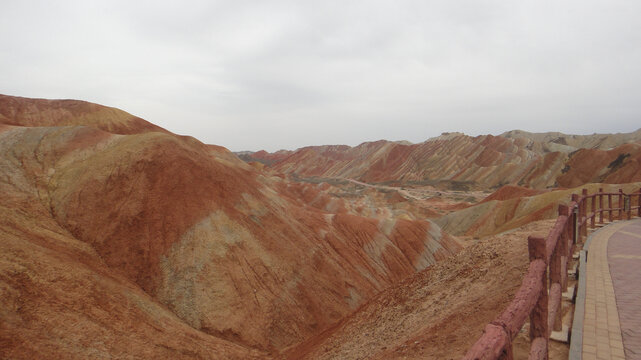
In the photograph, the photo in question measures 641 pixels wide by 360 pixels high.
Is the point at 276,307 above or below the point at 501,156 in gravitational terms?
below

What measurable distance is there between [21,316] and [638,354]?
1506 centimetres

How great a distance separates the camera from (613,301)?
597 cm

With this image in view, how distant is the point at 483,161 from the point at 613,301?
101 m

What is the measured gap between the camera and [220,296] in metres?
17.2

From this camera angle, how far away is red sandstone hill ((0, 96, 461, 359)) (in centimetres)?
1170

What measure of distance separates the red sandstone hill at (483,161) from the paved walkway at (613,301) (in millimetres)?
59110

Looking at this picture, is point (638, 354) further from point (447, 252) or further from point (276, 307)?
point (447, 252)

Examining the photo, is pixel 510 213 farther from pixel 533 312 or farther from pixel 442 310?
pixel 533 312

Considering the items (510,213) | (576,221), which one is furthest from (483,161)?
(576,221)

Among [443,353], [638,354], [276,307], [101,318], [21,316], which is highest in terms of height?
[638,354]

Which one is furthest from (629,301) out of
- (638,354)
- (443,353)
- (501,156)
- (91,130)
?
(501,156)

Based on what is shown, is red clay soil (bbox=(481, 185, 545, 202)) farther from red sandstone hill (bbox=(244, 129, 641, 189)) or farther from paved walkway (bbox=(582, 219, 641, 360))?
paved walkway (bbox=(582, 219, 641, 360))

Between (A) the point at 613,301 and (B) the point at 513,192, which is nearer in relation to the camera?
(A) the point at 613,301

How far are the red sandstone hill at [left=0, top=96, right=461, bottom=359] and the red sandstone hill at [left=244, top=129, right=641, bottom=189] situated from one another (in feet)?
193
